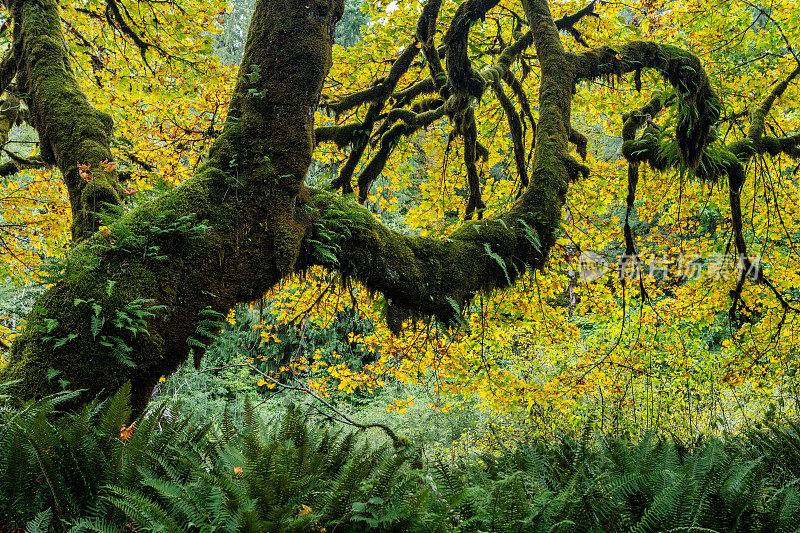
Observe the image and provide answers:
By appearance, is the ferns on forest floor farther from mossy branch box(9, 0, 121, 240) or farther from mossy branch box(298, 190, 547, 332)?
mossy branch box(9, 0, 121, 240)

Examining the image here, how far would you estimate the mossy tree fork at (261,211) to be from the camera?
2455 millimetres

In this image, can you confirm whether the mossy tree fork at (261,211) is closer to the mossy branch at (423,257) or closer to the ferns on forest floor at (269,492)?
the mossy branch at (423,257)

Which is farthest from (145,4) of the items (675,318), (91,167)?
(675,318)

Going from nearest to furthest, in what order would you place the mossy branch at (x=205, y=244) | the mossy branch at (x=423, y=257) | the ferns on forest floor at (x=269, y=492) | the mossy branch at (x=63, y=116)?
the ferns on forest floor at (x=269, y=492) → the mossy branch at (x=205, y=244) → the mossy branch at (x=423, y=257) → the mossy branch at (x=63, y=116)

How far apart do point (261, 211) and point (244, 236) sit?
8.0 inches

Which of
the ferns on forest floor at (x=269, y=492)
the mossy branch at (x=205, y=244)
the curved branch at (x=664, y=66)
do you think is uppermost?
the curved branch at (x=664, y=66)

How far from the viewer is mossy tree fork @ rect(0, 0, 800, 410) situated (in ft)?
8.05

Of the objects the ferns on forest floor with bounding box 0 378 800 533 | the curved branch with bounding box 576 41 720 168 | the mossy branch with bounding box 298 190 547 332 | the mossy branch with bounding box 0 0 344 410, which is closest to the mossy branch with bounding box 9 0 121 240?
the mossy branch with bounding box 0 0 344 410

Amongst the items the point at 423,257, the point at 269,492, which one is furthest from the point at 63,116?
the point at 269,492

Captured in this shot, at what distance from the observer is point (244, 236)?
9.34 feet

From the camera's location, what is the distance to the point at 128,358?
93.4 inches

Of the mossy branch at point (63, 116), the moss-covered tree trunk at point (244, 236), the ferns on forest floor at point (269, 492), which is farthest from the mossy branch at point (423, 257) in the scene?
the mossy branch at point (63, 116)

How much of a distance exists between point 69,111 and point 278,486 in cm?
358

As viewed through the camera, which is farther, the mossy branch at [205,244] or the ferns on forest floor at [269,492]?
the mossy branch at [205,244]
